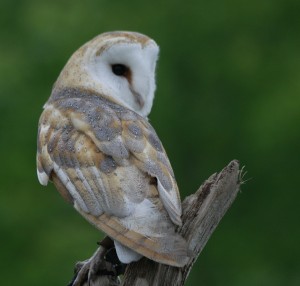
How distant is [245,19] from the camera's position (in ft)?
49.2

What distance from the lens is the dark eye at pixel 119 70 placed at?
7.18 meters

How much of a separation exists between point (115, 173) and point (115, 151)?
0.16 meters

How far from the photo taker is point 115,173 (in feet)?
20.0

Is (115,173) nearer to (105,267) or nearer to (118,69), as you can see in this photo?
(105,267)

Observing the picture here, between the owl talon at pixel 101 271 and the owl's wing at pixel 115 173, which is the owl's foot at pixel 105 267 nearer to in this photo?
the owl talon at pixel 101 271

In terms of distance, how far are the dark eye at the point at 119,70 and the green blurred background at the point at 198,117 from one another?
5.68 meters

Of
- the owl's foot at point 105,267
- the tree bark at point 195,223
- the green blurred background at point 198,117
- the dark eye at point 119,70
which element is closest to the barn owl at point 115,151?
the dark eye at point 119,70

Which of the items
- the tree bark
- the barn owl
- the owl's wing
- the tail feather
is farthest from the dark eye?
the tail feather

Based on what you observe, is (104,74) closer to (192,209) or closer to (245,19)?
(192,209)

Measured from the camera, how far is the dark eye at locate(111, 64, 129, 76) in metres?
7.18

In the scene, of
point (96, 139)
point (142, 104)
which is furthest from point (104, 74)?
point (96, 139)

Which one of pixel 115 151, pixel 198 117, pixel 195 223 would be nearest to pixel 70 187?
pixel 115 151

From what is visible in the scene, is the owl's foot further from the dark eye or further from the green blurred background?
the green blurred background

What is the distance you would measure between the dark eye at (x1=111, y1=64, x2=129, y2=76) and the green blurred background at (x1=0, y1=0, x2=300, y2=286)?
5.68 metres
